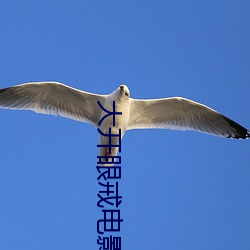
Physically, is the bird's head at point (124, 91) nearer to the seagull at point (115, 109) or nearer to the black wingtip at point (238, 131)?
the seagull at point (115, 109)

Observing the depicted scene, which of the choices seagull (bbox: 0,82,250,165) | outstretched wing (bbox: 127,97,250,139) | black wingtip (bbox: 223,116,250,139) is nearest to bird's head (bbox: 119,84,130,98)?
seagull (bbox: 0,82,250,165)

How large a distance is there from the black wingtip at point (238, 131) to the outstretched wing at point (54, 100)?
2.26 metres

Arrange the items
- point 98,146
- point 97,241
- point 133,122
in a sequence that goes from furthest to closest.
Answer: point 133,122, point 98,146, point 97,241

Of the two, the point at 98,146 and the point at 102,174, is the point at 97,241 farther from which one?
the point at 98,146

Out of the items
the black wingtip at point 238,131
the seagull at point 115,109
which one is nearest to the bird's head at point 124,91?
the seagull at point 115,109

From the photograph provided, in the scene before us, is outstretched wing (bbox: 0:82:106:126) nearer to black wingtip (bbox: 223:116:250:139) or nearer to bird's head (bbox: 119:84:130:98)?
bird's head (bbox: 119:84:130:98)

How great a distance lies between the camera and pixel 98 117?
25.8 ft

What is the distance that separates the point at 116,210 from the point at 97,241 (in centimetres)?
46

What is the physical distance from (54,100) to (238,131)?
311cm

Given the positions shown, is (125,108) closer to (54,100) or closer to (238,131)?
(54,100)

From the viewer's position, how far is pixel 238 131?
332 inches

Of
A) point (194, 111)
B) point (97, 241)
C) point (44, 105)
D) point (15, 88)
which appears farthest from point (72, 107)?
point (97, 241)

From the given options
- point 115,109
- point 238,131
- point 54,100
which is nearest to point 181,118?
point 238,131

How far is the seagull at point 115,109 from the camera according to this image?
7.43 meters
